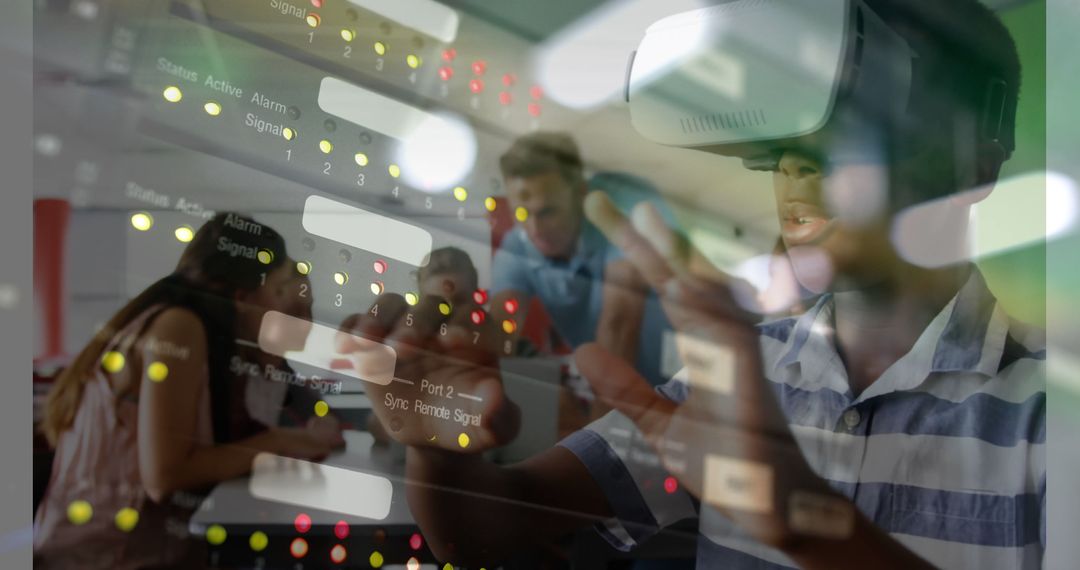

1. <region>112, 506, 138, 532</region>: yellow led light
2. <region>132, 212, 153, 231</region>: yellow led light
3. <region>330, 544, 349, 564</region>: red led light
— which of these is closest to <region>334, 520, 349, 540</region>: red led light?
<region>330, 544, 349, 564</region>: red led light

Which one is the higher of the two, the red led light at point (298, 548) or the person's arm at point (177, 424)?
the person's arm at point (177, 424)

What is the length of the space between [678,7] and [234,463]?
0.46m

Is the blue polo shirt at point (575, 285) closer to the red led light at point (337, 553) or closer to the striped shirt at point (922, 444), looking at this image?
the striped shirt at point (922, 444)

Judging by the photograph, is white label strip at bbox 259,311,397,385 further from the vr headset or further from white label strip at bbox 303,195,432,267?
the vr headset

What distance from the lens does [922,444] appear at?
633 mm

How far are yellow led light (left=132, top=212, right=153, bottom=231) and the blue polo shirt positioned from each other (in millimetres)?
222

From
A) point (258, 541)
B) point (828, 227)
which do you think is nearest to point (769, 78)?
point (828, 227)

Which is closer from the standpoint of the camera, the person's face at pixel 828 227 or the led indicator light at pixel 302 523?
the led indicator light at pixel 302 523

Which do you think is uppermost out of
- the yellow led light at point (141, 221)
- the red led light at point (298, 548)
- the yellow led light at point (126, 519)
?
the yellow led light at point (141, 221)

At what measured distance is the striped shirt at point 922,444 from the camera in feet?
2.02

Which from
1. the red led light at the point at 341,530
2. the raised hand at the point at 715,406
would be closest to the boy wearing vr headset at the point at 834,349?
the raised hand at the point at 715,406

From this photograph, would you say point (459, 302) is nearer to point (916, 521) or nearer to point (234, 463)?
point (234, 463)

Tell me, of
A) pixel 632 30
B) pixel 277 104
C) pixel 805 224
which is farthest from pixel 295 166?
pixel 805 224

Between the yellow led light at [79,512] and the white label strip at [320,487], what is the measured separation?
9 centimetres
